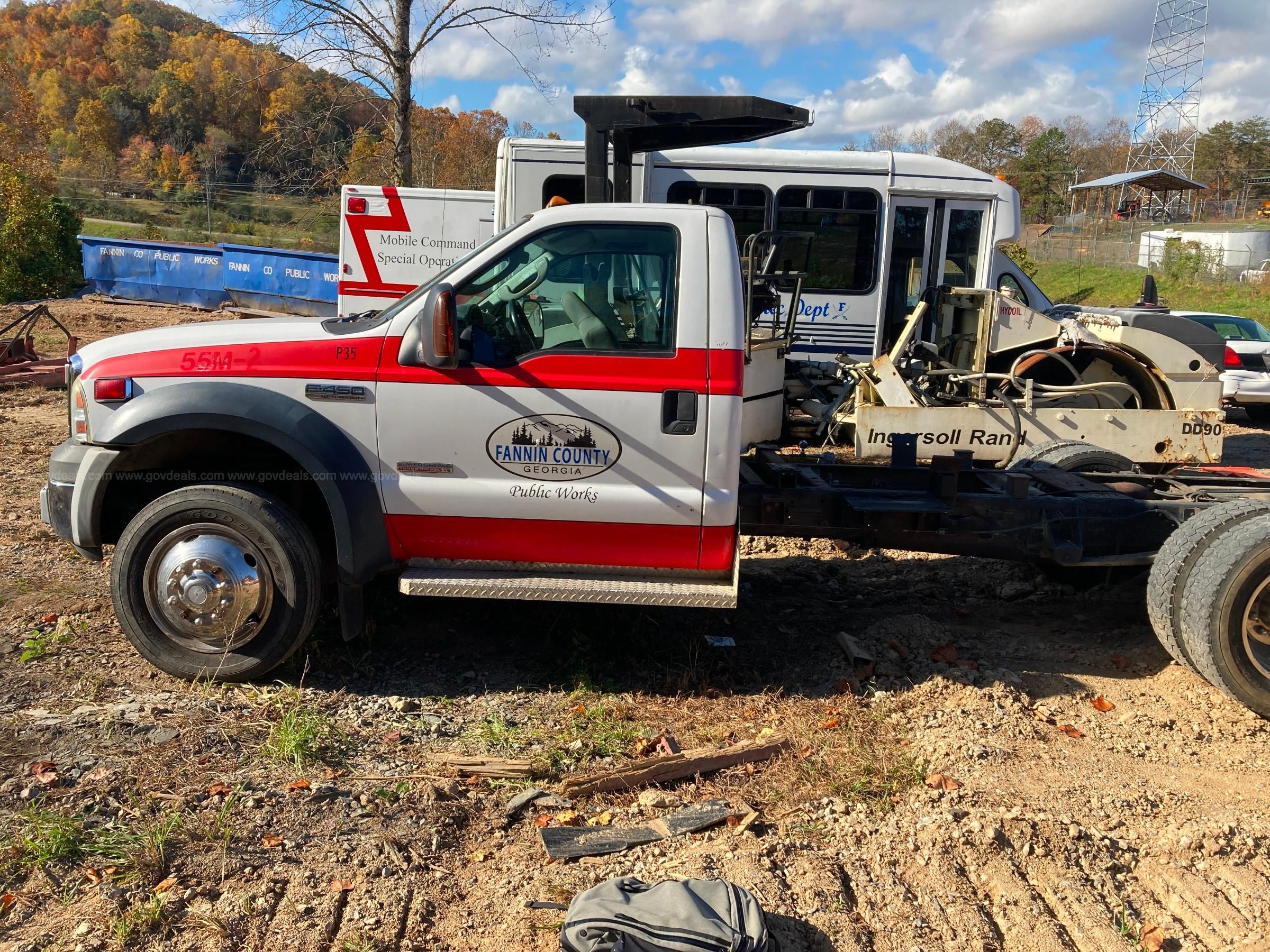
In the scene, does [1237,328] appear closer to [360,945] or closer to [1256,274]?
[360,945]

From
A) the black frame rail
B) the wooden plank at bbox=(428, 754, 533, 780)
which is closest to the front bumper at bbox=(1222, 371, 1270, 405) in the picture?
the black frame rail

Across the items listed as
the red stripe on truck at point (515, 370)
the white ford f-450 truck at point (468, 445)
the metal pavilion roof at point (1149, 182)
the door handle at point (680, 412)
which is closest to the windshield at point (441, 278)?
the white ford f-450 truck at point (468, 445)

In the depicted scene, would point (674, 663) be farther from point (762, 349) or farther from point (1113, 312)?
point (1113, 312)

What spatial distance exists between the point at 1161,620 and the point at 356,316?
420cm

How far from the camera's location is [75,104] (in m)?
70.4

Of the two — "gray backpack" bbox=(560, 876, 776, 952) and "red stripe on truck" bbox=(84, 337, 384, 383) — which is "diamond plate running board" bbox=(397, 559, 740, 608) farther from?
"gray backpack" bbox=(560, 876, 776, 952)

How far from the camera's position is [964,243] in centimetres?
1133

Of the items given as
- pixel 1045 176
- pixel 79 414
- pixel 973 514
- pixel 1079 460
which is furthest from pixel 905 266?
pixel 1045 176

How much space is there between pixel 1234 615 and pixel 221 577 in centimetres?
460

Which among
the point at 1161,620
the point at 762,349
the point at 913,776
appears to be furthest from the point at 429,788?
the point at 762,349

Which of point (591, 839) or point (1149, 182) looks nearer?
point (591, 839)

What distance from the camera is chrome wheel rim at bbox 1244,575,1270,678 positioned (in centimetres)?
460

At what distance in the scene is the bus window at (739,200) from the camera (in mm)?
11109

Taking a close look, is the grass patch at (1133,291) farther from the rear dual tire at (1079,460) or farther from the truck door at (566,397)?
the truck door at (566,397)
